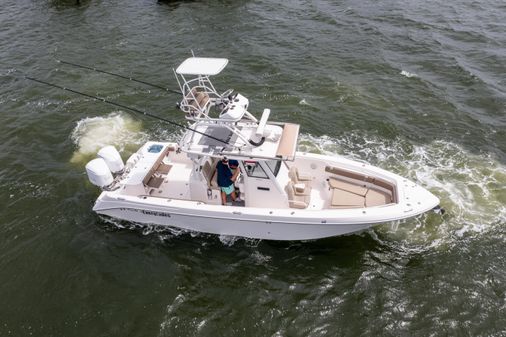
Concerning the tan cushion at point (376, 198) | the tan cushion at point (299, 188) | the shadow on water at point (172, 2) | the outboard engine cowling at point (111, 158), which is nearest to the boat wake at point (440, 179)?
the tan cushion at point (376, 198)

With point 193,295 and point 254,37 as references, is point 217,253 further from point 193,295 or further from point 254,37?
point 254,37

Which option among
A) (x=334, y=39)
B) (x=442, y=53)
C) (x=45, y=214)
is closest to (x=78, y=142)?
(x=45, y=214)

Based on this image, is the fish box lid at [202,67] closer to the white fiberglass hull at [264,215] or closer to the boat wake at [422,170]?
the white fiberglass hull at [264,215]

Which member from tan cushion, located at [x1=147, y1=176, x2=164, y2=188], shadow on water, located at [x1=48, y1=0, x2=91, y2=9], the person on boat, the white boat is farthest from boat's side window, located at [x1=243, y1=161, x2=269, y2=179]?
shadow on water, located at [x1=48, y1=0, x2=91, y2=9]

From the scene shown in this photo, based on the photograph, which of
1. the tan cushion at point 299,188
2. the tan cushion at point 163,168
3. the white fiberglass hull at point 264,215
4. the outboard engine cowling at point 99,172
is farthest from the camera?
the tan cushion at point 163,168

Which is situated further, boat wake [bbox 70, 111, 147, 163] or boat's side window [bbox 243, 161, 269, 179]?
boat wake [bbox 70, 111, 147, 163]

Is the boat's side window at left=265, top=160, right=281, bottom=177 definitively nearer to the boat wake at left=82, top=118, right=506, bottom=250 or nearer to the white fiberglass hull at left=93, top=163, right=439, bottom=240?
the white fiberglass hull at left=93, top=163, right=439, bottom=240

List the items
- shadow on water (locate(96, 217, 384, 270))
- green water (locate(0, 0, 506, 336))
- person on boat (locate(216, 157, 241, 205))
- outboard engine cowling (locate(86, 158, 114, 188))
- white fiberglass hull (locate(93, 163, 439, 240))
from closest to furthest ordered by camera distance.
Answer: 1. green water (locate(0, 0, 506, 336))
2. white fiberglass hull (locate(93, 163, 439, 240))
3. person on boat (locate(216, 157, 241, 205))
4. shadow on water (locate(96, 217, 384, 270))
5. outboard engine cowling (locate(86, 158, 114, 188))
